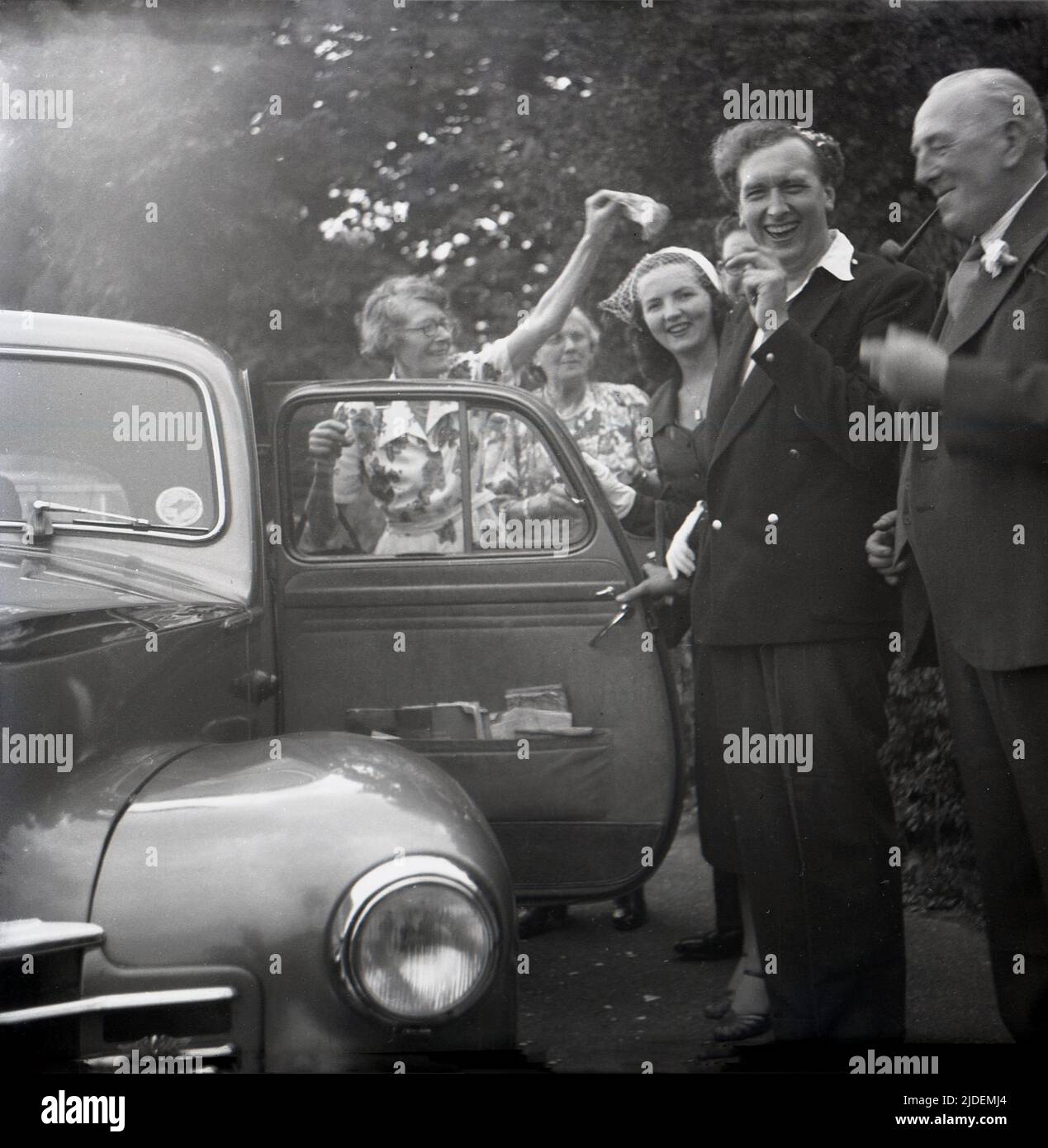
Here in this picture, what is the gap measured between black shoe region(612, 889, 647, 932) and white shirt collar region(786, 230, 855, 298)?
50.3 inches

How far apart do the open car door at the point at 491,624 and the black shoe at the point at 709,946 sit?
0.57 feet

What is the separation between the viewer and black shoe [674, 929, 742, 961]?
97.8 inches

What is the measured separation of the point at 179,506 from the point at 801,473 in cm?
129

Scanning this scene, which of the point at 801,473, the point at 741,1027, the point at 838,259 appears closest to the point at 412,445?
the point at 801,473

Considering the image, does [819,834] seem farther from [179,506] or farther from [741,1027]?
[179,506]

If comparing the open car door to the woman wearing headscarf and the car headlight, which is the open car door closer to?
the woman wearing headscarf

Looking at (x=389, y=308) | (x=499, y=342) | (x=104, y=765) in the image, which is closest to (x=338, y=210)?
(x=389, y=308)

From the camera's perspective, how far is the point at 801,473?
8.52ft

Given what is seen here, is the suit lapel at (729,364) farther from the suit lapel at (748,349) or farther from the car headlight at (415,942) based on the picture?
the car headlight at (415,942)

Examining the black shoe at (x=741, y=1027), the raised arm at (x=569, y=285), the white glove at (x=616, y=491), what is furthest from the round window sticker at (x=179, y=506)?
the black shoe at (x=741, y=1027)

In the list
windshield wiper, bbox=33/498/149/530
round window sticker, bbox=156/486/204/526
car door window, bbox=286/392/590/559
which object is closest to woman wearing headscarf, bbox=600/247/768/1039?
car door window, bbox=286/392/590/559

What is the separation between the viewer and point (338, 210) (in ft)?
8.39

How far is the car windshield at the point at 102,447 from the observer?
252cm
